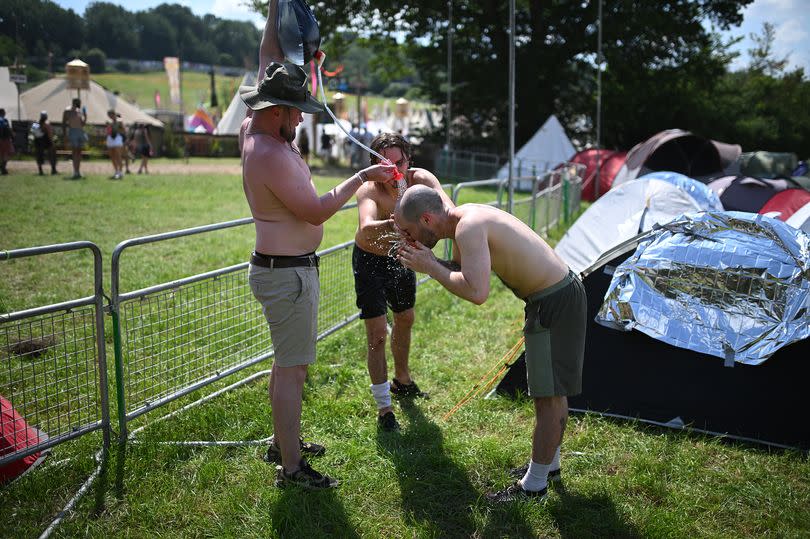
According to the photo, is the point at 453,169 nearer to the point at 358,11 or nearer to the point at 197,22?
the point at 358,11

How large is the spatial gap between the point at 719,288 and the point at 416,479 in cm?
224

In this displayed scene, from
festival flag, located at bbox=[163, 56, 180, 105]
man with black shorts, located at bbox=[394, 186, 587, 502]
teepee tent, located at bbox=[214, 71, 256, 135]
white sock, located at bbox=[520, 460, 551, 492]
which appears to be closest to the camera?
man with black shorts, located at bbox=[394, 186, 587, 502]

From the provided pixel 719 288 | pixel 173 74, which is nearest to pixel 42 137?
pixel 719 288

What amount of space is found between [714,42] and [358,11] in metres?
14.6

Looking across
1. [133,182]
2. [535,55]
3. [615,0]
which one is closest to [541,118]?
[535,55]

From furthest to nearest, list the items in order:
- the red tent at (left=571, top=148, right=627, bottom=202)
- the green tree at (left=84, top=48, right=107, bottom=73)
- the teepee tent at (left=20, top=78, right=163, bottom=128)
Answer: the teepee tent at (left=20, top=78, right=163, bottom=128) → the red tent at (left=571, top=148, right=627, bottom=202) → the green tree at (left=84, top=48, right=107, bottom=73)

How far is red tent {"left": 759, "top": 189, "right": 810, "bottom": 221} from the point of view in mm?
8219

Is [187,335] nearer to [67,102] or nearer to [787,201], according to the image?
[787,201]

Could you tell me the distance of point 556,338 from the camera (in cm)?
303

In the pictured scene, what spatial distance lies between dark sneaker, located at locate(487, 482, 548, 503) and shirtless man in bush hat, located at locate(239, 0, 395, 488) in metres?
0.87

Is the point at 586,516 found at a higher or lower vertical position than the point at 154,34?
lower

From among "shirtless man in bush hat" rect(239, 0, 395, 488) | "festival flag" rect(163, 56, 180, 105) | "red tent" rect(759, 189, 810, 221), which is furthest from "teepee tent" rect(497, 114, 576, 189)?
"festival flag" rect(163, 56, 180, 105)

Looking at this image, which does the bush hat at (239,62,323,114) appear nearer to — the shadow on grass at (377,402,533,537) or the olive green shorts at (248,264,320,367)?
the olive green shorts at (248,264,320,367)

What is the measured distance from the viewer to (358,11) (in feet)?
82.0
